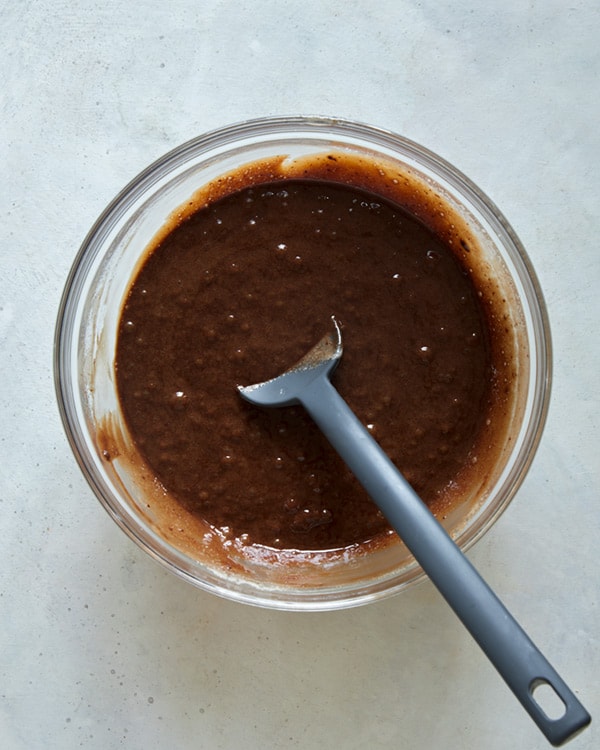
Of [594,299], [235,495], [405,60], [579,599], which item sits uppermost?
[405,60]

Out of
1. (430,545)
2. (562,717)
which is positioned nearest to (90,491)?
(430,545)

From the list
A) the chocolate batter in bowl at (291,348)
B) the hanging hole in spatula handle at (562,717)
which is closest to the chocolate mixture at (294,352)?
the chocolate batter in bowl at (291,348)

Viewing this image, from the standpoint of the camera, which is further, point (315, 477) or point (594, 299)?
point (594, 299)

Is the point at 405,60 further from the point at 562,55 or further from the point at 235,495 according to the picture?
the point at 235,495

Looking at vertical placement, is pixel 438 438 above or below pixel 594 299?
below

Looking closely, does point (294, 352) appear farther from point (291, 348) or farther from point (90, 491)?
point (90, 491)

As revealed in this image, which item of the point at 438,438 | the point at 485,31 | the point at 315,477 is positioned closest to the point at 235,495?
the point at 315,477
